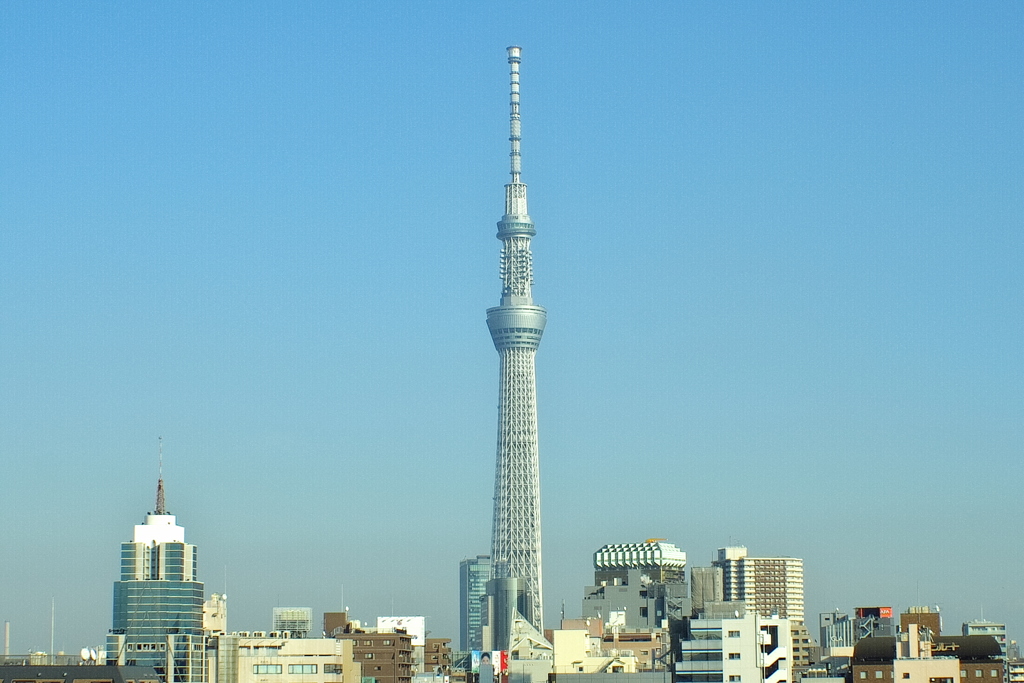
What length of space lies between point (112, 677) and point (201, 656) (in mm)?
33635

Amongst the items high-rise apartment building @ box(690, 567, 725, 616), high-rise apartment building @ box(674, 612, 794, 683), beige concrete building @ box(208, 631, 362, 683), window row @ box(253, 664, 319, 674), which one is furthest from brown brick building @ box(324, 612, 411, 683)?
high-rise apartment building @ box(674, 612, 794, 683)

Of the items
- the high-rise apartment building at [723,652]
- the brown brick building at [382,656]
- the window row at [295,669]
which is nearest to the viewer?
the high-rise apartment building at [723,652]

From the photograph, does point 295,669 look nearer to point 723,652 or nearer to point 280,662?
point 280,662

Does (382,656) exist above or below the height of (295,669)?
below

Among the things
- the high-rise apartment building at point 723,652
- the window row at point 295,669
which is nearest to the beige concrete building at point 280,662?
the window row at point 295,669

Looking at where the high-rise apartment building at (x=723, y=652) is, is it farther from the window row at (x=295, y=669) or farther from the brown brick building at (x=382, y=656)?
the brown brick building at (x=382, y=656)

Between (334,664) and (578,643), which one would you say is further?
(578,643)

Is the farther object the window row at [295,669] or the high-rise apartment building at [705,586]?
the high-rise apartment building at [705,586]

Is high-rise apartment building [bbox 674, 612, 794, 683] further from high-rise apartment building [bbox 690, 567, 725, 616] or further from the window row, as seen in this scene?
high-rise apartment building [bbox 690, 567, 725, 616]

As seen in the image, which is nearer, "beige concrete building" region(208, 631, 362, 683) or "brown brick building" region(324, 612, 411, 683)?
"beige concrete building" region(208, 631, 362, 683)

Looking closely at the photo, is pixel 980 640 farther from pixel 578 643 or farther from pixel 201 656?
pixel 201 656

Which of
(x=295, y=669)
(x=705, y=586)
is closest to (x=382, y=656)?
(x=705, y=586)

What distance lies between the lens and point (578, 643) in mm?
189375

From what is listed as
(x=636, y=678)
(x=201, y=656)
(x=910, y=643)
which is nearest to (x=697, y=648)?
(x=636, y=678)
